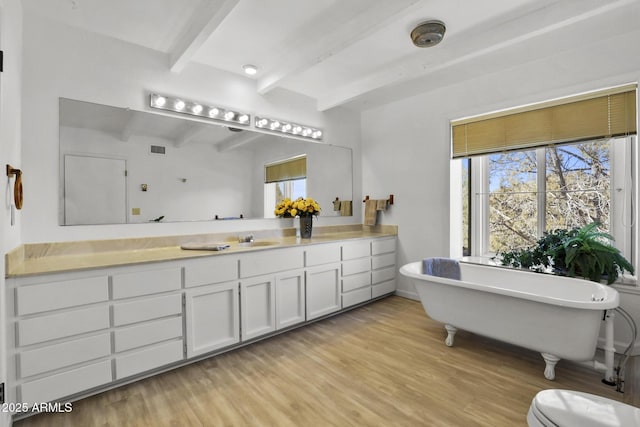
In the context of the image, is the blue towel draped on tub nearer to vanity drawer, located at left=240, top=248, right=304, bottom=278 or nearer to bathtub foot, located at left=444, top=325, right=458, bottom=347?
bathtub foot, located at left=444, top=325, right=458, bottom=347

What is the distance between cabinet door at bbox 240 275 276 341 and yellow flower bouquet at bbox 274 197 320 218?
2.84 ft

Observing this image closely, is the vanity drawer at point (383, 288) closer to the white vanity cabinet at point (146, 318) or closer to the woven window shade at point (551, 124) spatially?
the woven window shade at point (551, 124)

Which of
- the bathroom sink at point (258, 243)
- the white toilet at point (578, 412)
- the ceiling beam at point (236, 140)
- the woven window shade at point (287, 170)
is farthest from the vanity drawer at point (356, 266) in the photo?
the white toilet at point (578, 412)

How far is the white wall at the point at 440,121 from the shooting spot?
250cm

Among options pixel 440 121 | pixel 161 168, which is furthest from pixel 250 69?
pixel 440 121

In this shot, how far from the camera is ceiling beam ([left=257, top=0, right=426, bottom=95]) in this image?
203cm

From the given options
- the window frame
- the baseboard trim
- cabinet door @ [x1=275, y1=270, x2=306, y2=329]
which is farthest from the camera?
the baseboard trim

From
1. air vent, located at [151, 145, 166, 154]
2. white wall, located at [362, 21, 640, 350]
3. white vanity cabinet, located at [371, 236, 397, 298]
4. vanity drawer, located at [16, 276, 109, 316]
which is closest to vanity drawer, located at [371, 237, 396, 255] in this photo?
white vanity cabinet, located at [371, 236, 397, 298]

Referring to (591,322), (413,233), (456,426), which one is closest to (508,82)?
(413,233)

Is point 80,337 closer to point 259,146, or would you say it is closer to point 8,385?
point 8,385

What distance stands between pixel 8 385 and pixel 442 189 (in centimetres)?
379

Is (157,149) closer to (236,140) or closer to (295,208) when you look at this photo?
(236,140)

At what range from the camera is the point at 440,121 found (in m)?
3.58

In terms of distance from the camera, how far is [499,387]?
204 centimetres
